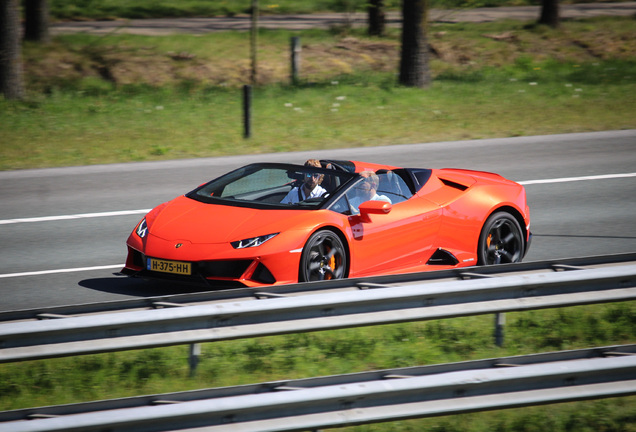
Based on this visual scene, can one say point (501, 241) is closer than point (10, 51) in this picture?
Yes

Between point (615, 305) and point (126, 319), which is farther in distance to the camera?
point (615, 305)

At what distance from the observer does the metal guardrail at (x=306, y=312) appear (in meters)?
5.25

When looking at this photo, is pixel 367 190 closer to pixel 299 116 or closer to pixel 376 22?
pixel 299 116

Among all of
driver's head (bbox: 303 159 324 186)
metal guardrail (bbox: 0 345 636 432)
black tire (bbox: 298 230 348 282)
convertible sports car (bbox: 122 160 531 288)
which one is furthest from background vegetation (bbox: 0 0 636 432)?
driver's head (bbox: 303 159 324 186)

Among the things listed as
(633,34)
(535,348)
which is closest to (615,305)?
(535,348)

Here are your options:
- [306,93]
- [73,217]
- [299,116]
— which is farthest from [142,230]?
[306,93]

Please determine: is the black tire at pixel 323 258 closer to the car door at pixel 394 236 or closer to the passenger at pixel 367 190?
the car door at pixel 394 236

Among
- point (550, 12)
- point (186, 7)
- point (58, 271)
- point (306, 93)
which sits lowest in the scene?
point (58, 271)

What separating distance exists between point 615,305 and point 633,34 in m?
21.5

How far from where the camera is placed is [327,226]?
7820 mm

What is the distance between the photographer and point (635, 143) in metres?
16.5

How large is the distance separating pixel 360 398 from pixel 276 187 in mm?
4449

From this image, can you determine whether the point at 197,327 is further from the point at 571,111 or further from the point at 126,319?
the point at 571,111

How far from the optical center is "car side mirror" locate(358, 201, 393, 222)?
8.03m
